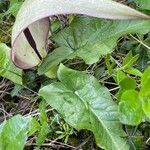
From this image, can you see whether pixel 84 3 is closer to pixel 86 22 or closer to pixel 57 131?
pixel 86 22

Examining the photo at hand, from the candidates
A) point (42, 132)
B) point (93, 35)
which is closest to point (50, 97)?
point (42, 132)

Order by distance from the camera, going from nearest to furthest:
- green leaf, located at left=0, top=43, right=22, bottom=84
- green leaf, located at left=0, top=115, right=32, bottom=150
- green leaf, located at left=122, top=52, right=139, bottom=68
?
green leaf, located at left=0, top=115, right=32, bottom=150
green leaf, located at left=122, top=52, right=139, bottom=68
green leaf, located at left=0, top=43, right=22, bottom=84

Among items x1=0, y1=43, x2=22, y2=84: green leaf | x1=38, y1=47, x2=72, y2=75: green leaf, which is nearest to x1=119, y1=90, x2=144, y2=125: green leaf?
x1=38, y1=47, x2=72, y2=75: green leaf

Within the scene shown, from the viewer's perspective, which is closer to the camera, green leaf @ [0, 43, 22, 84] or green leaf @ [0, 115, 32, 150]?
green leaf @ [0, 115, 32, 150]

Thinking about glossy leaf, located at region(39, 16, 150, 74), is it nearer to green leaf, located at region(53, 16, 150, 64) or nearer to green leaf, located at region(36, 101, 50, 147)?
green leaf, located at region(53, 16, 150, 64)

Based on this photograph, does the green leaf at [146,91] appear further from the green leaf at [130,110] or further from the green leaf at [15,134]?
the green leaf at [15,134]

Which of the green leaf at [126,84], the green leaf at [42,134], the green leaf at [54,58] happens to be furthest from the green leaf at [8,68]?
the green leaf at [126,84]

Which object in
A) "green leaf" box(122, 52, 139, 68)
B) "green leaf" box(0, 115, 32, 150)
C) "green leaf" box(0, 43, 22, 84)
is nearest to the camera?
"green leaf" box(0, 115, 32, 150)
